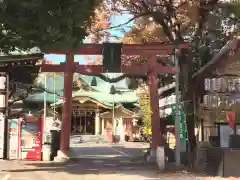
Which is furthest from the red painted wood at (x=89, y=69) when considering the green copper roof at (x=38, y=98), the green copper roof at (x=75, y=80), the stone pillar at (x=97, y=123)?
the stone pillar at (x=97, y=123)

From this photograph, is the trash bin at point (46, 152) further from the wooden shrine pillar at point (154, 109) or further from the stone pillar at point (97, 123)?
the stone pillar at point (97, 123)

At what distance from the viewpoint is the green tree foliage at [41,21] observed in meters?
12.8

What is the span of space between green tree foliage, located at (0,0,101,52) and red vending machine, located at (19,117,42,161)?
6932 mm

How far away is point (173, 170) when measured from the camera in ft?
54.9

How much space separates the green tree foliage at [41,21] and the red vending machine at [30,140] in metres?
6.93

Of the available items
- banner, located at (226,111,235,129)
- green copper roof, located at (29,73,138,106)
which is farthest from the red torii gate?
green copper roof, located at (29,73,138,106)

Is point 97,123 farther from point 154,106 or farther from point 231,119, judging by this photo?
point 231,119

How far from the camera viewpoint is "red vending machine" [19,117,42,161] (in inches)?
780

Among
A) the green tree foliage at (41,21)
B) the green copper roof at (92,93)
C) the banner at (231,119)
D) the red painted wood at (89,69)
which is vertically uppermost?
the green copper roof at (92,93)

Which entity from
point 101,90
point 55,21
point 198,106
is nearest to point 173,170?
point 198,106

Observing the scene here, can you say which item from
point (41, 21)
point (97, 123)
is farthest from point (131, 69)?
point (97, 123)

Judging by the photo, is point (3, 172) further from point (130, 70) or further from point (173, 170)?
point (130, 70)

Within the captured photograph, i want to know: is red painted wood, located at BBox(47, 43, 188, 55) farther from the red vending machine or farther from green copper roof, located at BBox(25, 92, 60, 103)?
green copper roof, located at BBox(25, 92, 60, 103)

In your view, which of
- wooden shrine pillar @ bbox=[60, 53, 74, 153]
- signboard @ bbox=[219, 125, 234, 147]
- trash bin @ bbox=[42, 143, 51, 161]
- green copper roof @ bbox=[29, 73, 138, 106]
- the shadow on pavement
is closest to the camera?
the shadow on pavement
